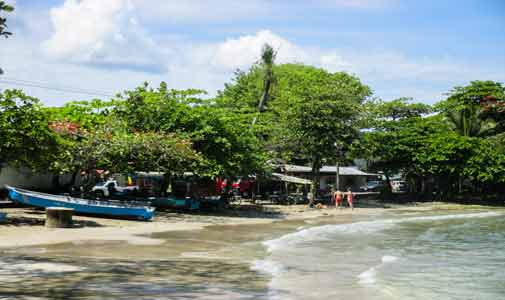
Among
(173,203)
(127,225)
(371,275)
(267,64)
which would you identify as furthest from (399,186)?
(371,275)

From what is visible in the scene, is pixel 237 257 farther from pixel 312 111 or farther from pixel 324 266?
pixel 312 111

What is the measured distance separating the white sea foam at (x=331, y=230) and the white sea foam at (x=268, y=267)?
2.73 metres

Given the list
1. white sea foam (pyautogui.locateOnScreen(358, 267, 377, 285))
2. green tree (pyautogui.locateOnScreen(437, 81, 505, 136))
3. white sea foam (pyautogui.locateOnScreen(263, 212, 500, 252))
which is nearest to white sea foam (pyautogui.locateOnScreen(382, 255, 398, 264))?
white sea foam (pyautogui.locateOnScreen(358, 267, 377, 285))

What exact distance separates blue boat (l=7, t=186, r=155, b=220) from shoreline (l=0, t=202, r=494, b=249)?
39 cm

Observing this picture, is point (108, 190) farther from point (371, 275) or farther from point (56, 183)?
point (371, 275)

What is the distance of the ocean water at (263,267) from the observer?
11.3 metres

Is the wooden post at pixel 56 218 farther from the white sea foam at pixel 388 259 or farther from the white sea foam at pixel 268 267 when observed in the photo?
the white sea foam at pixel 388 259

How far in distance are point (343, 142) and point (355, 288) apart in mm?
26030

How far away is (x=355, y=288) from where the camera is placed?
12547mm

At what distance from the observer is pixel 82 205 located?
24.8m

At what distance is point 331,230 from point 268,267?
11.4m

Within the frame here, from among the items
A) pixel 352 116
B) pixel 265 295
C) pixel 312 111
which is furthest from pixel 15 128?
pixel 352 116

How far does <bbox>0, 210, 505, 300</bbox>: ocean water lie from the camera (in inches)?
445

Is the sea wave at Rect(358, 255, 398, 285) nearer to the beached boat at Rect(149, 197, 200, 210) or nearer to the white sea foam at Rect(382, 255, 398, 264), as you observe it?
the white sea foam at Rect(382, 255, 398, 264)
